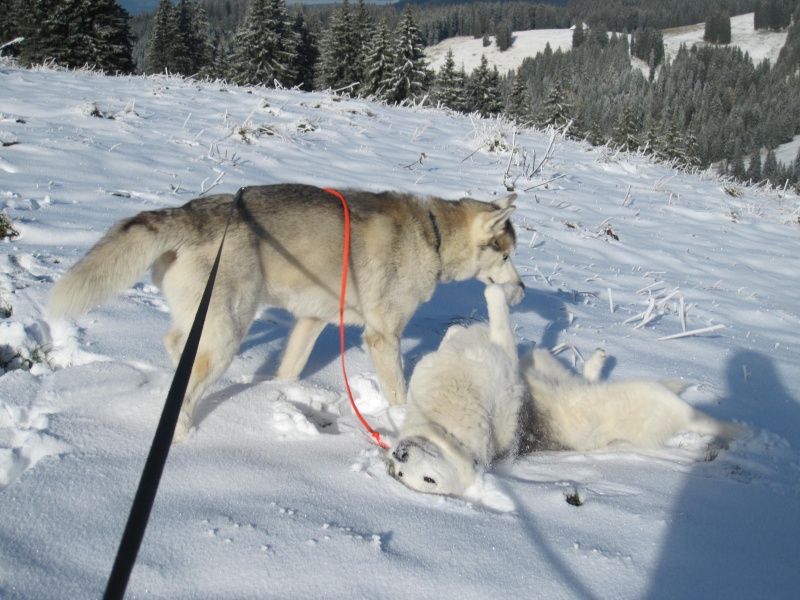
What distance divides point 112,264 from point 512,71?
5701 inches

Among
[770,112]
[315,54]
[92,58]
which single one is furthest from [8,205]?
[770,112]

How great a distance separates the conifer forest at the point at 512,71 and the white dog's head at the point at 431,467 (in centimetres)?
1032

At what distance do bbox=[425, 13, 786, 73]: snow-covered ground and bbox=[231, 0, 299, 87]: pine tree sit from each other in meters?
111

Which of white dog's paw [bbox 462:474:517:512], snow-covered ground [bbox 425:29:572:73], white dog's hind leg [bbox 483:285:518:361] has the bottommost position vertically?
white dog's paw [bbox 462:474:517:512]

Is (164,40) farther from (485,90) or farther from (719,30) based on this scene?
(719,30)

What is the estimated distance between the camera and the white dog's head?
7.63ft

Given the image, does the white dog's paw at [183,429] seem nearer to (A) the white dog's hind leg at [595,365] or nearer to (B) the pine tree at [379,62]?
(A) the white dog's hind leg at [595,365]

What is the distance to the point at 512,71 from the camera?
437ft

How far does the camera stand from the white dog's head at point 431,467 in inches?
91.6

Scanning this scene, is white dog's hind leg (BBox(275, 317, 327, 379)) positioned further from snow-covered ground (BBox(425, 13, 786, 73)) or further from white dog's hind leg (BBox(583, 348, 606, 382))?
snow-covered ground (BBox(425, 13, 786, 73))

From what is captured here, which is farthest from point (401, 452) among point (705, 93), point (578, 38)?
point (578, 38)

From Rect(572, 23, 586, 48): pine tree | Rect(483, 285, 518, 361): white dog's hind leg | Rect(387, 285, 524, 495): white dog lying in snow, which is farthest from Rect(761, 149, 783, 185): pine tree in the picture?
Rect(387, 285, 524, 495): white dog lying in snow

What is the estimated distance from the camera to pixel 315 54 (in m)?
46.2

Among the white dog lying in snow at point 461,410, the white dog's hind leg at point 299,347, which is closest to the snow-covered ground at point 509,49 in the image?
the white dog's hind leg at point 299,347
